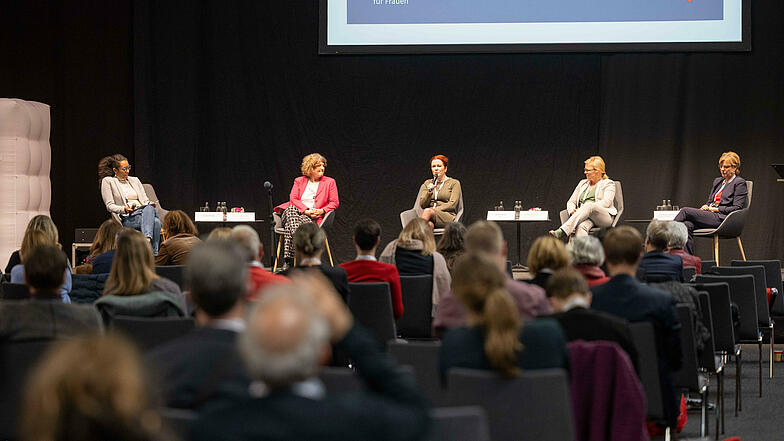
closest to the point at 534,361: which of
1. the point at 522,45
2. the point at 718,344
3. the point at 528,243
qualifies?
the point at 718,344

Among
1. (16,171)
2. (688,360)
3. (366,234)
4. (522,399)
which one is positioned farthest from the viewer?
(16,171)

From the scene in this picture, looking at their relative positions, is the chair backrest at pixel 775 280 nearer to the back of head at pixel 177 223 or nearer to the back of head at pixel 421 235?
the back of head at pixel 421 235

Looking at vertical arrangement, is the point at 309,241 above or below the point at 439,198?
below

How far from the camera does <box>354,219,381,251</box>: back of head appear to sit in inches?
Result: 190

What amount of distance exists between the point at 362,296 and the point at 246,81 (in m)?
6.54

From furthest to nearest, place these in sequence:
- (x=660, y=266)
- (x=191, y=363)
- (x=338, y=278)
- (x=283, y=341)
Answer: (x=660, y=266), (x=338, y=278), (x=191, y=363), (x=283, y=341)

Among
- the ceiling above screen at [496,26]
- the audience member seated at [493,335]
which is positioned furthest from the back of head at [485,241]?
the ceiling above screen at [496,26]

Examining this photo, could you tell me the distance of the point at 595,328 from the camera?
2785 mm

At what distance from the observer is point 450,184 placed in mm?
8883

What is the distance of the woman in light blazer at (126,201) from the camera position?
8.56m

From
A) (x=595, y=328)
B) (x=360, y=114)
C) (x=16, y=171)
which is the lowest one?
(x=595, y=328)

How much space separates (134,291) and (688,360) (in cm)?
225

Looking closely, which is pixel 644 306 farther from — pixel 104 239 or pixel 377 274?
pixel 104 239

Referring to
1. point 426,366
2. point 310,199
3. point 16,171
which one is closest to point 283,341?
point 426,366
